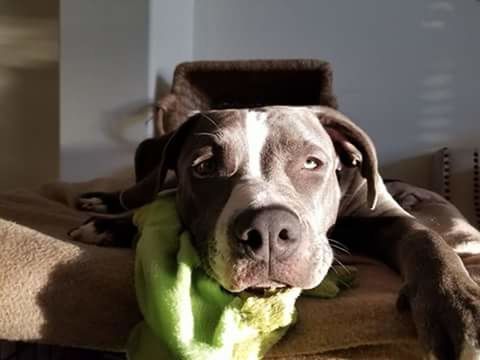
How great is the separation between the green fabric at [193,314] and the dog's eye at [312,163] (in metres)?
0.35

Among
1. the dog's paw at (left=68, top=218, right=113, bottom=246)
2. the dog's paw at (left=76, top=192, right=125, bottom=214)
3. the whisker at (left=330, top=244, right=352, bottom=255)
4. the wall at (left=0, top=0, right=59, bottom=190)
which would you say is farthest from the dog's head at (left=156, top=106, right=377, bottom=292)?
the wall at (left=0, top=0, right=59, bottom=190)

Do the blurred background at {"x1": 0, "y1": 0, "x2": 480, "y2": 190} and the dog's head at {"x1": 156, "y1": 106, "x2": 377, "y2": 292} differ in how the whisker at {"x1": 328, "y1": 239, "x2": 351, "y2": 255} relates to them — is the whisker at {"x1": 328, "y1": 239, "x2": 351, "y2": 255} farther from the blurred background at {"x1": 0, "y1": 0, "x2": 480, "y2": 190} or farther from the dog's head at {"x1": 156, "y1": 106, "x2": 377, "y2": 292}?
the blurred background at {"x1": 0, "y1": 0, "x2": 480, "y2": 190}

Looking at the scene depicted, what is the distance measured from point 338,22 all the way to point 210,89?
71cm

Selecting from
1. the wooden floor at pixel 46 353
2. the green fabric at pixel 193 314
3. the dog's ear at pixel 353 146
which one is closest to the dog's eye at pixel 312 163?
the dog's ear at pixel 353 146

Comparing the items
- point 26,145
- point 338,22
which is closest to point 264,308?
point 338,22

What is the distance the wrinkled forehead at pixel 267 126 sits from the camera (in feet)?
4.32

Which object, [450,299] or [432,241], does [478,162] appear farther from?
[450,299]

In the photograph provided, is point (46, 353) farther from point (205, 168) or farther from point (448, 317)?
point (448, 317)

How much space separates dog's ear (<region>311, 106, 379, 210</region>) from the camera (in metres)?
1.42

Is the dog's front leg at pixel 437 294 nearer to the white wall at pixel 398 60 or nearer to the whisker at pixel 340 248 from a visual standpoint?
the whisker at pixel 340 248

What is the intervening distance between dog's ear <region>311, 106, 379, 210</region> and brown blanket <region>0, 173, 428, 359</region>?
0.30 meters

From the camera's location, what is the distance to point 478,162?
271 cm

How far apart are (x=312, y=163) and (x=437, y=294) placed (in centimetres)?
47

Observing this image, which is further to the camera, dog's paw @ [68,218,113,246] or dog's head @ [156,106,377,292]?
dog's paw @ [68,218,113,246]
